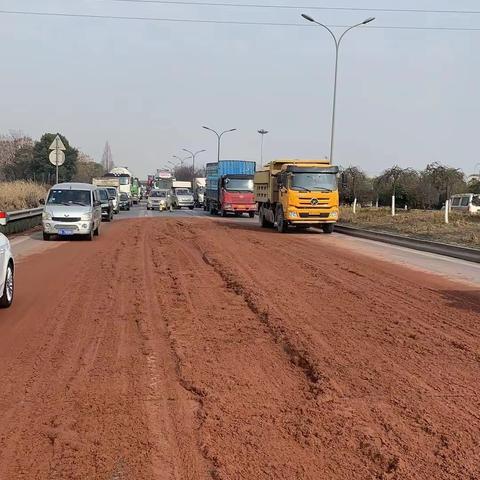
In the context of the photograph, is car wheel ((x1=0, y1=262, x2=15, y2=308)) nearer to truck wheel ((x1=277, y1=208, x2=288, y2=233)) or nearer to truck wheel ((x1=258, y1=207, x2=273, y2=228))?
truck wheel ((x1=277, y1=208, x2=288, y2=233))

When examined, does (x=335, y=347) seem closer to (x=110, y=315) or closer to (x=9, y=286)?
(x=110, y=315)

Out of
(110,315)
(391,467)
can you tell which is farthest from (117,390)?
(110,315)

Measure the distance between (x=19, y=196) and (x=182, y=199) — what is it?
2924 cm

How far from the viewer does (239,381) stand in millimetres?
5445

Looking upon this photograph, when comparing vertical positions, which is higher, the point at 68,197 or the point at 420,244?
the point at 68,197

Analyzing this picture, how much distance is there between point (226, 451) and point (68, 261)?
11.4 metres

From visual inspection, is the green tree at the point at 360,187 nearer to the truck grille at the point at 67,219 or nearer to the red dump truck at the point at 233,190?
the red dump truck at the point at 233,190

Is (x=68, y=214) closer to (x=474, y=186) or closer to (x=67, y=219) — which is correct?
(x=67, y=219)

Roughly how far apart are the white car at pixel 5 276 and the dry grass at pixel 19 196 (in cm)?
2051

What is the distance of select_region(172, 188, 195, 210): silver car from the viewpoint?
2357 inches

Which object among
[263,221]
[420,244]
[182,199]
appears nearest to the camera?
[420,244]

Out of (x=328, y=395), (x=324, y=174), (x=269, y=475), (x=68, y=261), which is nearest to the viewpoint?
(x=269, y=475)

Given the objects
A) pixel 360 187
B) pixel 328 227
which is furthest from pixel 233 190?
pixel 360 187

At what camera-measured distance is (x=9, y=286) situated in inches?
349
